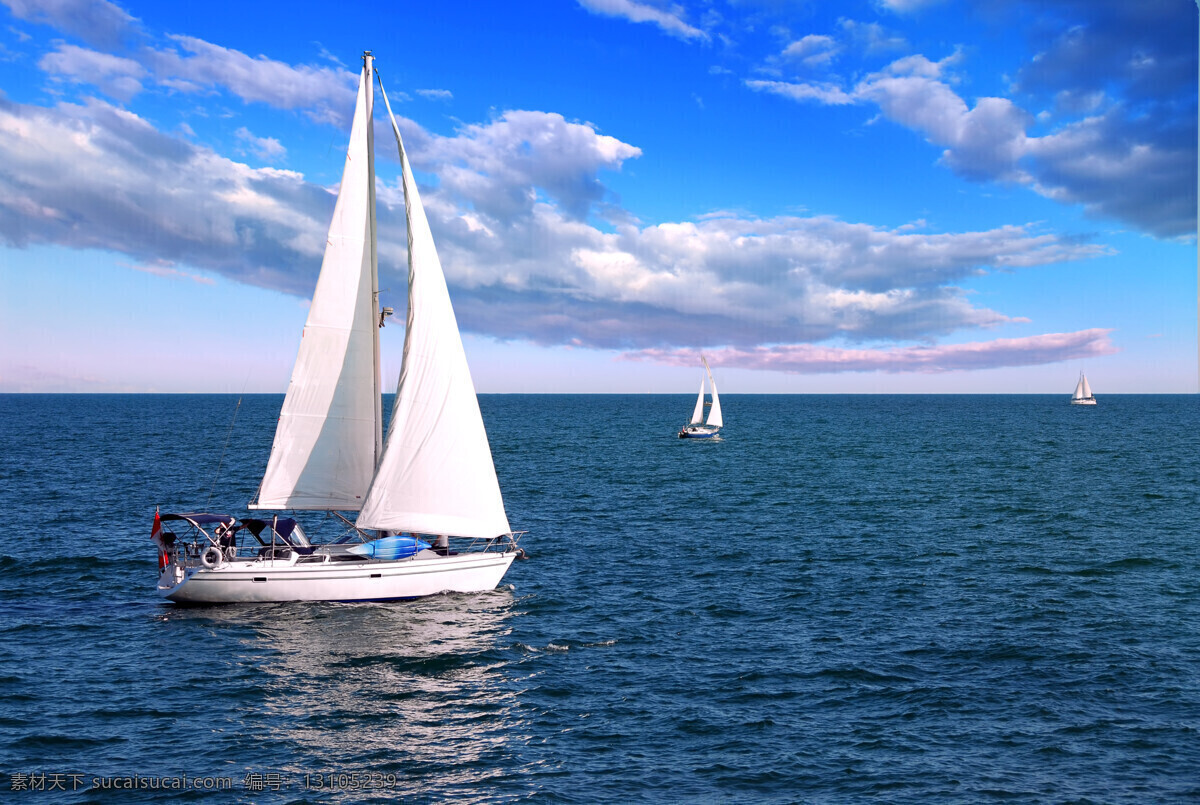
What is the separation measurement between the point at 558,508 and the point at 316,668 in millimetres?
31352

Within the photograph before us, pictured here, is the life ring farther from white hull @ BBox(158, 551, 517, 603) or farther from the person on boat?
the person on boat

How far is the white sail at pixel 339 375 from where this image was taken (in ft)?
97.6

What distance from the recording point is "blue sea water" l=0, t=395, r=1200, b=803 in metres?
18.5

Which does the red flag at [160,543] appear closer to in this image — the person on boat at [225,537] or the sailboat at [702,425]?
the person on boat at [225,537]

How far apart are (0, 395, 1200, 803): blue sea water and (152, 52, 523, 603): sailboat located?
1.31 metres

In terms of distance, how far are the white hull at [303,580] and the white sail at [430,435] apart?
4.88 ft

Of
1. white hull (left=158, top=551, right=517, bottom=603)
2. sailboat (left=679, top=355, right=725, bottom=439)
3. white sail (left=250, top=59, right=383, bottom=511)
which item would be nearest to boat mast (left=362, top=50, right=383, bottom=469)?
white sail (left=250, top=59, right=383, bottom=511)

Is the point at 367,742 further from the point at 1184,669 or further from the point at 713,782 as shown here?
the point at 1184,669

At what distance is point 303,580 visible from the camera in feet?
97.9

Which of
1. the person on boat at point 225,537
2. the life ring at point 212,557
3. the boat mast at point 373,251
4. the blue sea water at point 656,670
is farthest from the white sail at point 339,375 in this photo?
the blue sea water at point 656,670

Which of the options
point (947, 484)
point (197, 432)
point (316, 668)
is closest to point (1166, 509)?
point (947, 484)

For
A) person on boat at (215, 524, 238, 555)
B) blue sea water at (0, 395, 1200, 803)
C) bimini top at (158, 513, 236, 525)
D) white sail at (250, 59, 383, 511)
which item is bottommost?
blue sea water at (0, 395, 1200, 803)

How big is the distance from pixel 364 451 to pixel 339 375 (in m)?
3.03

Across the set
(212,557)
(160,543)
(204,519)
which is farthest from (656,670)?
(160,543)
